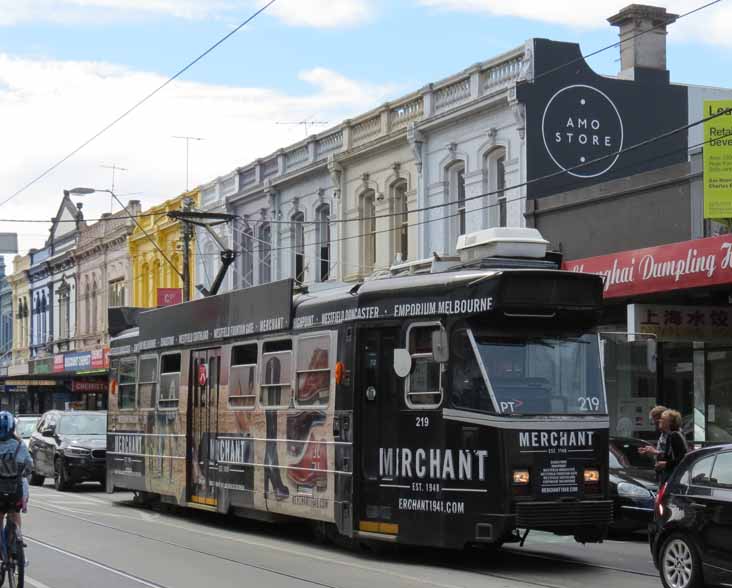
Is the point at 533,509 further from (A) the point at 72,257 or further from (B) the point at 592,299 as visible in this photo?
(A) the point at 72,257

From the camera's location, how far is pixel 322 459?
14648 mm

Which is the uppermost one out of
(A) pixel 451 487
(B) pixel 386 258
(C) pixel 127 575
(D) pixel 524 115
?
(D) pixel 524 115

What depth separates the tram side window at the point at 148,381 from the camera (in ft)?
66.2

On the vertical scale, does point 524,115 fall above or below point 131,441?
above

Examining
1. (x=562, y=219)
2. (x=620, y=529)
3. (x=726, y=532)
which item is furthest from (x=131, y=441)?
(x=726, y=532)

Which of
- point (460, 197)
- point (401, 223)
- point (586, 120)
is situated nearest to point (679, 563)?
point (586, 120)

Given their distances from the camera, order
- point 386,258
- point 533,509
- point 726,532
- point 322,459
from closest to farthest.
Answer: point 726,532
point 533,509
point 322,459
point 386,258

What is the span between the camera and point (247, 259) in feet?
134

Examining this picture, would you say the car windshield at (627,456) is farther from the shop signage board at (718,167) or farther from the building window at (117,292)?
the building window at (117,292)

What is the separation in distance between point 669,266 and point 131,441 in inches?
361

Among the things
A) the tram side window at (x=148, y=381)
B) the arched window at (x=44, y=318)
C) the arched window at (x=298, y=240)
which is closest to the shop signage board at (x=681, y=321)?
the tram side window at (x=148, y=381)

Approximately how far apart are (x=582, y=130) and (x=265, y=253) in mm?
13617

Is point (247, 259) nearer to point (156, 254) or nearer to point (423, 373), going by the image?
point (156, 254)

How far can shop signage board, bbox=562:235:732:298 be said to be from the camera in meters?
19.8
